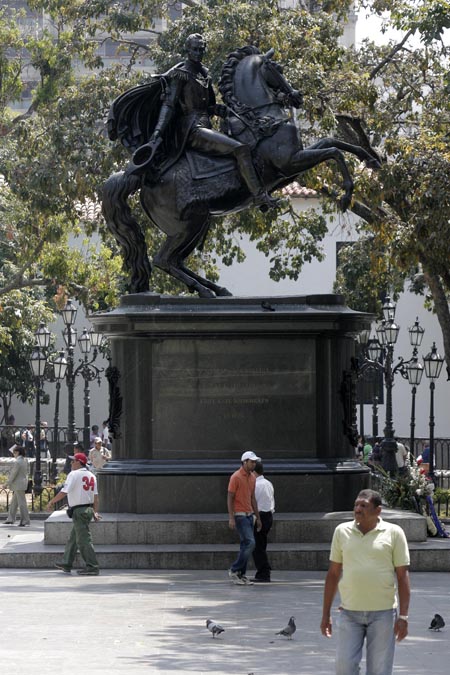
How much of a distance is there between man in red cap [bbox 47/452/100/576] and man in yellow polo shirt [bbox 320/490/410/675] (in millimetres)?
7392

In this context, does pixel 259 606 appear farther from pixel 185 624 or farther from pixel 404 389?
pixel 404 389

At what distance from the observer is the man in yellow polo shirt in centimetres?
827

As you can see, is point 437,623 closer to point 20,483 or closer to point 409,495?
point 409,495

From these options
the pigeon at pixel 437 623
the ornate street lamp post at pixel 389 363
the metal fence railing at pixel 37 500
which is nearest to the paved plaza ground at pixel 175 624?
the pigeon at pixel 437 623

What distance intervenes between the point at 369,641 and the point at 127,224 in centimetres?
1053

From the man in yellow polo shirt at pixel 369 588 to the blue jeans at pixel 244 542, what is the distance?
21.8ft

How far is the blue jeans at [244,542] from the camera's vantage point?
49.7 ft

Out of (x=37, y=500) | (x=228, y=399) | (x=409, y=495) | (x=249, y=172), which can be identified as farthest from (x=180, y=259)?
(x=37, y=500)

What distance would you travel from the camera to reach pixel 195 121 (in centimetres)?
1791

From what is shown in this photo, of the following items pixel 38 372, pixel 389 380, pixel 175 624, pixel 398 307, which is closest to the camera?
pixel 175 624

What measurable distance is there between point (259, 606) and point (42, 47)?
23058mm

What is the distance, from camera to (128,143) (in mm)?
18500

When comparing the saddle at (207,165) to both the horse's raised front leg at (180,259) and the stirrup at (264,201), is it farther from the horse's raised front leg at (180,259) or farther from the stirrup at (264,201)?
the horse's raised front leg at (180,259)

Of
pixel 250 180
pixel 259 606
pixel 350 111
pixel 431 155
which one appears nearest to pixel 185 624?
pixel 259 606
